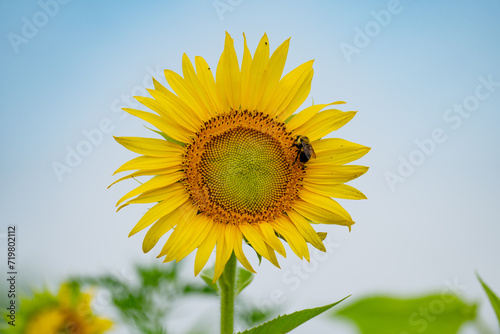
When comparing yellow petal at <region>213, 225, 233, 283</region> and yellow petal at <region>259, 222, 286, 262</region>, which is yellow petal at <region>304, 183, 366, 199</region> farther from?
yellow petal at <region>213, 225, 233, 283</region>

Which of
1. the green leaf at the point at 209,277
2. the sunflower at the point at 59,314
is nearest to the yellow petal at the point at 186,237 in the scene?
the green leaf at the point at 209,277

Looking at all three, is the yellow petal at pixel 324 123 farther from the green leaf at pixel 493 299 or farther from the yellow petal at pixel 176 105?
the green leaf at pixel 493 299

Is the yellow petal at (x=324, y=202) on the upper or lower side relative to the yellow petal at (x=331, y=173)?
lower

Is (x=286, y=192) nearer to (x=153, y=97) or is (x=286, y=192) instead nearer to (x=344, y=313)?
(x=153, y=97)

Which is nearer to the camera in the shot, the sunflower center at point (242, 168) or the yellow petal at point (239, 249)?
the yellow petal at point (239, 249)

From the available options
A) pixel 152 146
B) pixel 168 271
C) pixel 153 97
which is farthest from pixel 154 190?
pixel 168 271
